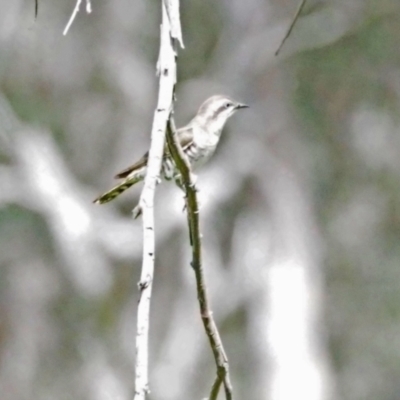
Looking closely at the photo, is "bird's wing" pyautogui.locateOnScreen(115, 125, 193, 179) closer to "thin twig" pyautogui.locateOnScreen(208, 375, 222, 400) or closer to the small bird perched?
the small bird perched

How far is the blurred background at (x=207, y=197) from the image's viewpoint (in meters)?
9.05

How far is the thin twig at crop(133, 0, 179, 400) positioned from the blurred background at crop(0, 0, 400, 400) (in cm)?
622

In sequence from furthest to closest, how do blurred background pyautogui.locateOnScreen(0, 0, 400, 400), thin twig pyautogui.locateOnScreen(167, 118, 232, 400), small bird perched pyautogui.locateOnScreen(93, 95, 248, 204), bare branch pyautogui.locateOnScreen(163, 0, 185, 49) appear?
blurred background pyautogui.locateOnScreen(0, 0, 400, 400)
small bird perched pyautogui.locateOnScreen(93, 95, 248, 204)
thin twig pyautogui.locateOnScreen(167, 118, 232, 400)
bare branch pyautogui.locateOnScreen(163, 0, 185, 49)

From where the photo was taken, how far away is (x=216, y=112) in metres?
4.48

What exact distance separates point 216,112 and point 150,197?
2.63 meters

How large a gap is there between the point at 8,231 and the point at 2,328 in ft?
4.00

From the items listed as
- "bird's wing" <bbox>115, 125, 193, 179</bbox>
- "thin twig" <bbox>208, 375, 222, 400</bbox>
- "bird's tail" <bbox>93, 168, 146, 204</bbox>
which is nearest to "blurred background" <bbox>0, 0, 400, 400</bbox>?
"bird's wing" <bbox>115, 125, 193, 179</bbox>

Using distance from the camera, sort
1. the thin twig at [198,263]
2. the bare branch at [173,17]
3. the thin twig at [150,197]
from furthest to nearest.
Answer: the thin twig at [198,263], the bare branch at [173,17], the thin twig at [150,197]

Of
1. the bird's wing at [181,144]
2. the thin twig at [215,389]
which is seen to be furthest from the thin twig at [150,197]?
the bird's wing at [181,144]

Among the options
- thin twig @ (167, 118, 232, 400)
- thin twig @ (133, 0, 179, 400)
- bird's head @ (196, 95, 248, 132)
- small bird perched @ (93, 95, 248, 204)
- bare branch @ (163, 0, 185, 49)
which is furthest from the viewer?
bird's head @ (196, 95, 248, 132)

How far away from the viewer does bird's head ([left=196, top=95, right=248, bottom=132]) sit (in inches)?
169

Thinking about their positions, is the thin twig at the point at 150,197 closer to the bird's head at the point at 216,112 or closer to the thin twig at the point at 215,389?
the thin twig at the point at 215,389

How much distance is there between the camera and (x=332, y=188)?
10.4m

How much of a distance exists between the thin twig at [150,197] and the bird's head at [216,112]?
210 cm
